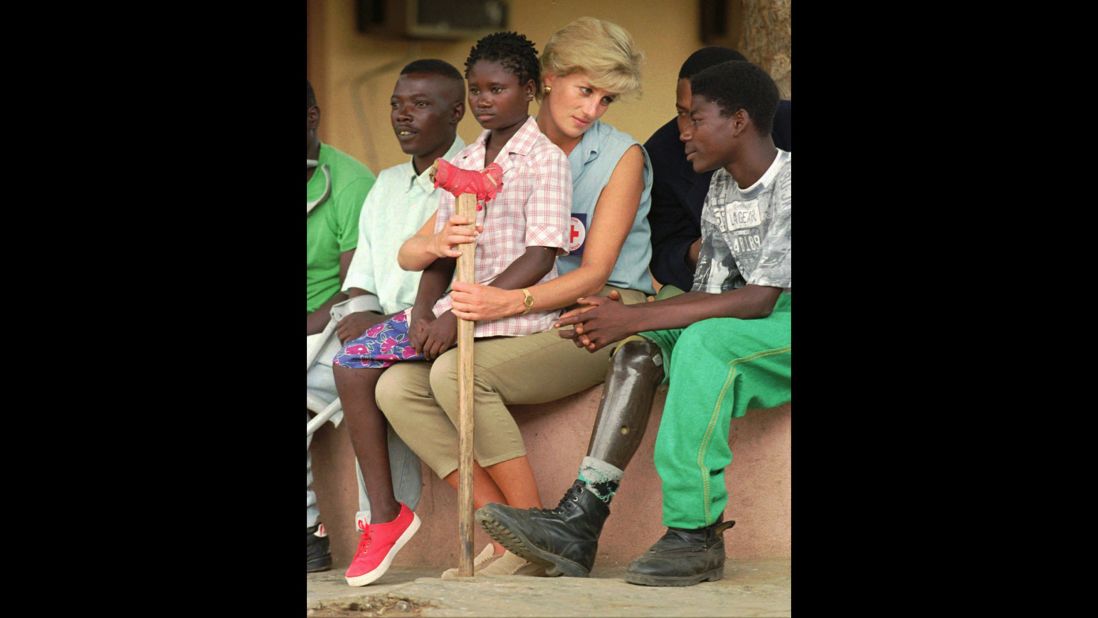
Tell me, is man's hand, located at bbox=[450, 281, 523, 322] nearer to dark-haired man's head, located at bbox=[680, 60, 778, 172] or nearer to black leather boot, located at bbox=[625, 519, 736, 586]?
dark-haired man's head, located at bbox=[680, 60, 778, 172]

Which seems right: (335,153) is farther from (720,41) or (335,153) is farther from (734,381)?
(734,381)

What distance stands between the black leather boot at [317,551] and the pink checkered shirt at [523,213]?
3.31ft

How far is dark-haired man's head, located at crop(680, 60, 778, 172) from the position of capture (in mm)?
5465

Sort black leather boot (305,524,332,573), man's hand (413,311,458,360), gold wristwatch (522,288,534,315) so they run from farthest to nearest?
1. black leather boot (305,524,332,573)
2. man's hand (413,311,458,360)
3. gold wristwatch (522,288,534,315)

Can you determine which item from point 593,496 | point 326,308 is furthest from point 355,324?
point 593,496

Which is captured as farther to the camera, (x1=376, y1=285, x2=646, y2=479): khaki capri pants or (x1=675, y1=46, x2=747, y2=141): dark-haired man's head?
(x1=675, y1=46, x2=747, y2=141): dark-haired man's head

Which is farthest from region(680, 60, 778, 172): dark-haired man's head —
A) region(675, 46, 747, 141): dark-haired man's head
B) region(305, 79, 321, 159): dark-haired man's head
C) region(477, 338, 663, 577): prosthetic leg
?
region(305, 79, 321, 159): dark-haired man's head

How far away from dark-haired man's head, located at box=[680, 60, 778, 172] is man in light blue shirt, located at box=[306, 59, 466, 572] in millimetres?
1084

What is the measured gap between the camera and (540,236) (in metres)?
5.46

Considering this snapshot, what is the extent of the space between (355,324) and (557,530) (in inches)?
52.6

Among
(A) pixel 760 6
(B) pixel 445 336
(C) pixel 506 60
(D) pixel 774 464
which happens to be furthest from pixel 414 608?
(A) pixel 760 6

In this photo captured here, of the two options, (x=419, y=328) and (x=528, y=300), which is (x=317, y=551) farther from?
(x=528, y=300)

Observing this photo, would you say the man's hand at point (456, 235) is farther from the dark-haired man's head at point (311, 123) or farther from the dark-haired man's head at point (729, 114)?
the dark-haired man's head at point (311, 123)

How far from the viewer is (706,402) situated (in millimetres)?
5148
